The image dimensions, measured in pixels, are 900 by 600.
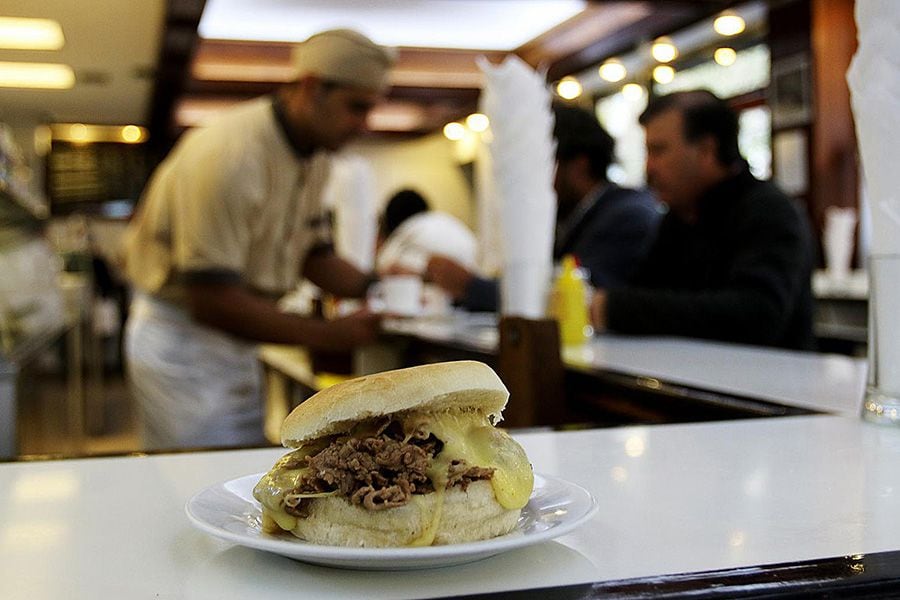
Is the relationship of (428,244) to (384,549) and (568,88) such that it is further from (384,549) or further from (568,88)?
(384,549)

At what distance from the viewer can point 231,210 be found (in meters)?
2.82

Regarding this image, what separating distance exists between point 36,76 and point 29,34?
1.57 metres

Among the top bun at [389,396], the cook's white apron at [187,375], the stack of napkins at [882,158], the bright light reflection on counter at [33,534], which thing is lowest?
the cook's white apron at [187,375]

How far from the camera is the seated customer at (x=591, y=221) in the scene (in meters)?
3.51

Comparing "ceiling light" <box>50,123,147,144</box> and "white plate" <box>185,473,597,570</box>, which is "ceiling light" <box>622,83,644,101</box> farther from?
"white plate" <box>185,473,597,570</box>

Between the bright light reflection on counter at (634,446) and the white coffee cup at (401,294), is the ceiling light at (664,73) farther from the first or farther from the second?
the bright light reflection on counter at (634,446)

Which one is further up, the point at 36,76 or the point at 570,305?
the point at 36,76

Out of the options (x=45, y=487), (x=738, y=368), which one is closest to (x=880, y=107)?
(x=738, y=368)

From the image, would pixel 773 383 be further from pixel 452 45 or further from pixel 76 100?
pixel 76 100

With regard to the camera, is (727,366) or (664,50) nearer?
(727,366)

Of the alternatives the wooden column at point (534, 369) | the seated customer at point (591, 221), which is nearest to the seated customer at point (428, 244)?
the seated customer at point (591, 221)

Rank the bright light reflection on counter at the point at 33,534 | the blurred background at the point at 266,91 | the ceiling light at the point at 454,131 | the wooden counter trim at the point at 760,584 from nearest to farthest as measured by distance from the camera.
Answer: the wooden counter trim at the point at 760,584 → the bright light reflection on counter at the point at 33,534 → the blurred background at the point at 266,91 → the ceiling light at the point at 454,131

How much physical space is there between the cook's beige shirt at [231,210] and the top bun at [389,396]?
2143mm

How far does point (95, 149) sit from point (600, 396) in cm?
945
